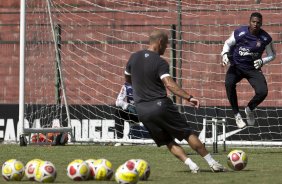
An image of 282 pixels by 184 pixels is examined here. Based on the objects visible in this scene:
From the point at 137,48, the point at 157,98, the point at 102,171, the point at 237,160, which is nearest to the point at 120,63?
the point at 137,48

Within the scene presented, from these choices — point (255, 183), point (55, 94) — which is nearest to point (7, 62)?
point (55, 94)

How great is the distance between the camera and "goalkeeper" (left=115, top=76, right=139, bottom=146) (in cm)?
1881

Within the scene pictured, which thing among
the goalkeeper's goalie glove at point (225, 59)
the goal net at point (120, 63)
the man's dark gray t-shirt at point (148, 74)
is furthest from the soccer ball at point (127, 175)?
the goal net at point (120, 63)

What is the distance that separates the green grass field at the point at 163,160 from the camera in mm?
10344

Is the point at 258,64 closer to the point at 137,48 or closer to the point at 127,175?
the point at 127,175

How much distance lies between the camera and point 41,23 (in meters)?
19.8

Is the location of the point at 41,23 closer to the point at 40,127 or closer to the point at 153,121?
the point at 40,127

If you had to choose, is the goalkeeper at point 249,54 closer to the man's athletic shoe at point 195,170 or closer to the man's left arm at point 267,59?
the man's left arm at point 267,59

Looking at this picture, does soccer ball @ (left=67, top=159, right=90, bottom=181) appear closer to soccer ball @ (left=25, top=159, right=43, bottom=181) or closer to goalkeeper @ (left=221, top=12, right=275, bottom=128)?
soccer ball @ (left=25, top=159, right=43, bottom=181)

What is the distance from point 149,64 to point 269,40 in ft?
17.0

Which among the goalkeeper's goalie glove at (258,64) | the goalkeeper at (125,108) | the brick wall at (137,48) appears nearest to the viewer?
the goalkeeper's goalie glove at (258,64)

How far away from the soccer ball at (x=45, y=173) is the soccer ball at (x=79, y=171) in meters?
0.23

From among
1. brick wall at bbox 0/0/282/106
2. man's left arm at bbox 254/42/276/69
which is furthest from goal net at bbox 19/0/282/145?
man's left arm at bbox 254/42/276/69

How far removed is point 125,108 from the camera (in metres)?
18.8
